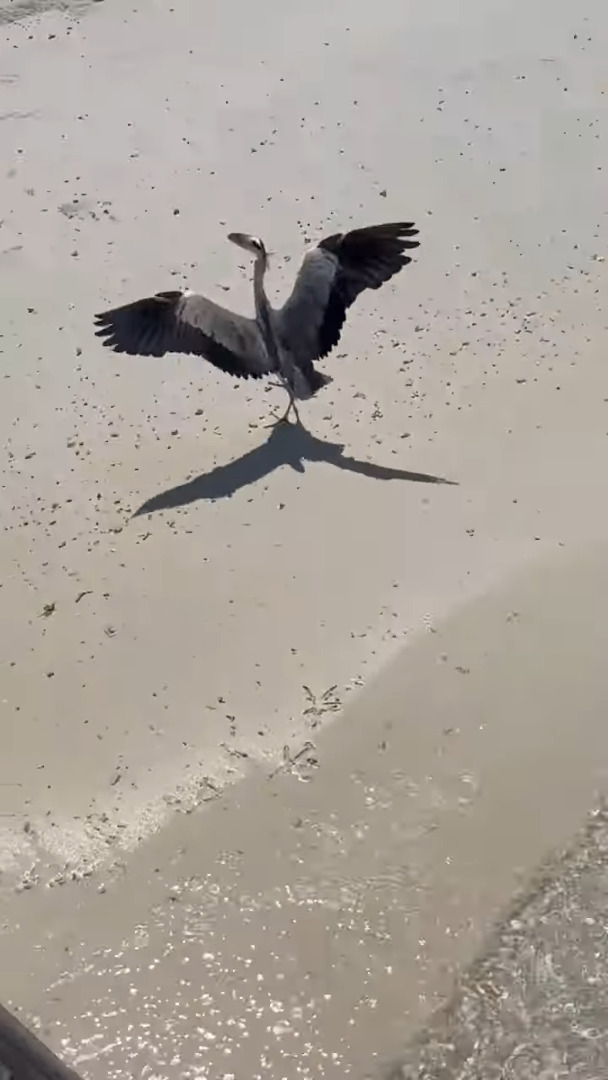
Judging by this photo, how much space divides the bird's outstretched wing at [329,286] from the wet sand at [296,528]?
42 cm

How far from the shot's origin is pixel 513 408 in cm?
705

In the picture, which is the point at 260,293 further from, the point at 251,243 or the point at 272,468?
the point at 272,468

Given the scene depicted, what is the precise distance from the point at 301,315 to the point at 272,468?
0.86 meters

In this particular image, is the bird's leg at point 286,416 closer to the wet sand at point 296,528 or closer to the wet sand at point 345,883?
the wet sand at point 296,528

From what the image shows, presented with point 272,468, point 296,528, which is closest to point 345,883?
point 296,528

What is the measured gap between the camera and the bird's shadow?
6.62 metres

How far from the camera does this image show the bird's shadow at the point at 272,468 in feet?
21.7

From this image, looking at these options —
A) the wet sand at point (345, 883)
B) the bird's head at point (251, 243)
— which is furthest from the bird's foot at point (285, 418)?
the wet sand at point (345, 883)

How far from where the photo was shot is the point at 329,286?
22.5 ft


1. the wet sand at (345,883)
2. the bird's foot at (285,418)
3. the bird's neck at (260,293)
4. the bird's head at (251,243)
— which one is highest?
the bird's head at (251,243)

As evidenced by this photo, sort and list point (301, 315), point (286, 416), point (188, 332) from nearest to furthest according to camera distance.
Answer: point (188, 332), point (301, 315), point (286, 416)

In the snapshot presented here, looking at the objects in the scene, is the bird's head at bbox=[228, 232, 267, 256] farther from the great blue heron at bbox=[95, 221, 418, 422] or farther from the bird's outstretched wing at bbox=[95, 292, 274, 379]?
the bird's outstretched wing at bbox=[95, 292, 274, 379]

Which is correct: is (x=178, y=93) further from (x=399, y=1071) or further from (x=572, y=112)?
(x=399, y=1071)

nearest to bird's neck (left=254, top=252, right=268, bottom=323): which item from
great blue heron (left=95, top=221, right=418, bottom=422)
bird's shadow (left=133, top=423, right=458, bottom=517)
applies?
great blue heron (left=95, top=221, right=418, bottom=422)
